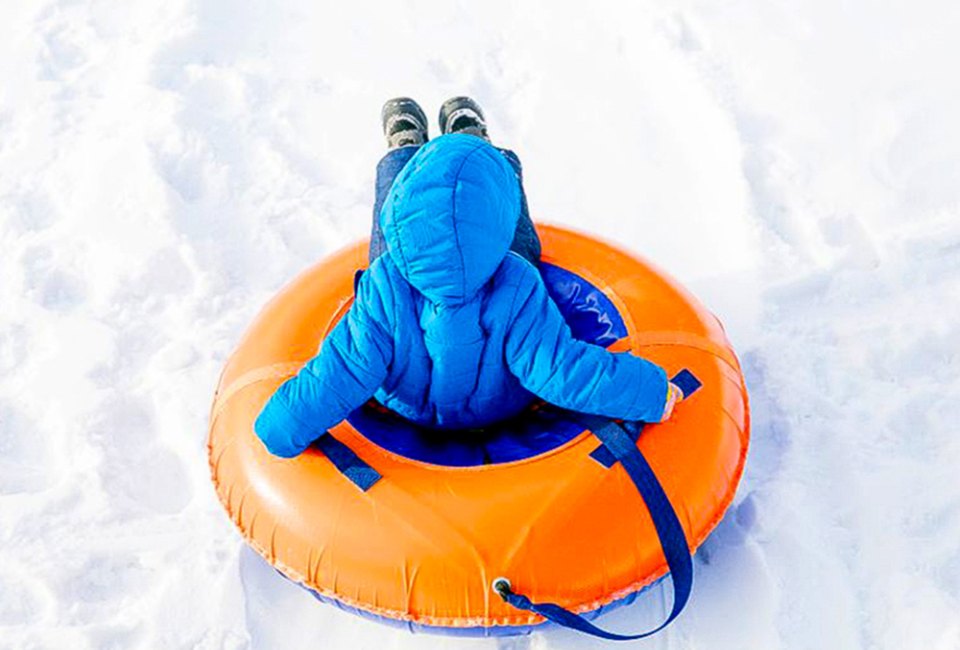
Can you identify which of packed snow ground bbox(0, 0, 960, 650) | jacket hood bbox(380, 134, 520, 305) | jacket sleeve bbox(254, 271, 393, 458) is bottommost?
packed snow ground bbox(0, 0, 960, 650)

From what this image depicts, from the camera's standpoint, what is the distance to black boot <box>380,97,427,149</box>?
308cm

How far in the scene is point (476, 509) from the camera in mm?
2104

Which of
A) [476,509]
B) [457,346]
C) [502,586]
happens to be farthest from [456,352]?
[502,586]

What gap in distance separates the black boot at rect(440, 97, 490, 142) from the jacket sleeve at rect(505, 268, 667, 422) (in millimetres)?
1100

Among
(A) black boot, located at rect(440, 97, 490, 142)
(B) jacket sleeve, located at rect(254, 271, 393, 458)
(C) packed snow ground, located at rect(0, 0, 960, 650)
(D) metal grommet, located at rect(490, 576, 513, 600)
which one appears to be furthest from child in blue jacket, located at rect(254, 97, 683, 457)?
(A) black boot, located at rect(440, 97, 490, 142)

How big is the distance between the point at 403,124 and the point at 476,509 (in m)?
1.51

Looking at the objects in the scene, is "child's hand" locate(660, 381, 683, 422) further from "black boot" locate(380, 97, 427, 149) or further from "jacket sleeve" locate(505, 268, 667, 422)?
"black boot" locate(380, 97, 427, 149)

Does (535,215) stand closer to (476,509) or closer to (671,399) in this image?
(671,399)

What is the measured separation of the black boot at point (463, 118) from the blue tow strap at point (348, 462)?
126 centimetres

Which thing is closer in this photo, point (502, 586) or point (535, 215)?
point (502, 586)

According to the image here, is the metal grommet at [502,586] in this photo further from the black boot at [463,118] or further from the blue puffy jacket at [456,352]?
the black boot at [463,118]

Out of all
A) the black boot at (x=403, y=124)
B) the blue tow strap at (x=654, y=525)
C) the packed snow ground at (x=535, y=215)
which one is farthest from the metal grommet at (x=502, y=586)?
the black boot at (x=403, y=124)

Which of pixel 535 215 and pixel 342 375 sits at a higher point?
pixel 342 375

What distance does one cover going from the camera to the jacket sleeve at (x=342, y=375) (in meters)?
2.08
